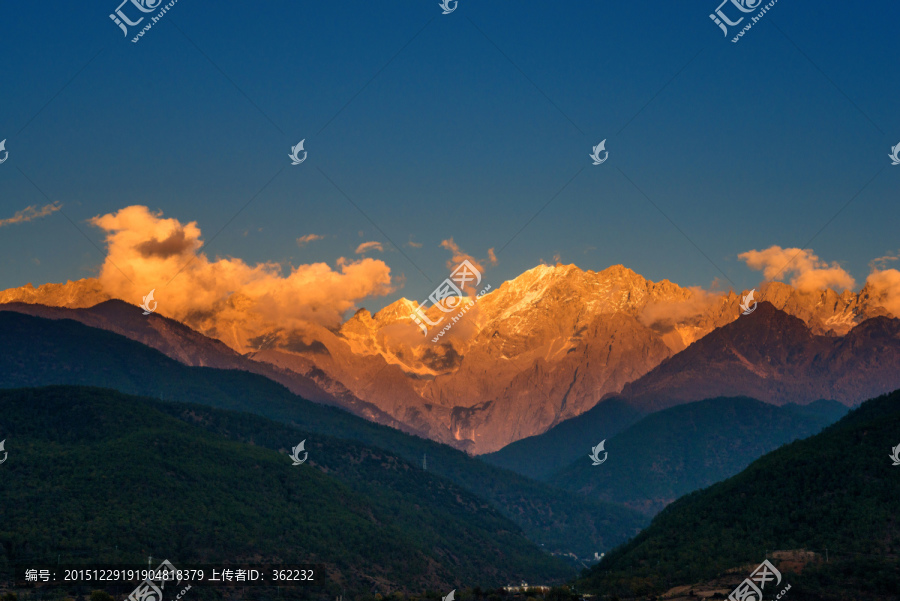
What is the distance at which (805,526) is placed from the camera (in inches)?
6437

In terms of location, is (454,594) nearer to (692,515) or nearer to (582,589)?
(582,589)

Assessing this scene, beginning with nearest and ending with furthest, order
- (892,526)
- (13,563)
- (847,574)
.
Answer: (847,574) → (892,526) → (13,563)

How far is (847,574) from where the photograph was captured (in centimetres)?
14162

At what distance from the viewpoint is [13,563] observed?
579 ft

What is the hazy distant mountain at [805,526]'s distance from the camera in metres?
142

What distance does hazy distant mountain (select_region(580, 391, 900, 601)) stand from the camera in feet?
468

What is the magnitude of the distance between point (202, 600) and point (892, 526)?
403 ft

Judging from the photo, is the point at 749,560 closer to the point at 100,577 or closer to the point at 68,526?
the point at 100,577

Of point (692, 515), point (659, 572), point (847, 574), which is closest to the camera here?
point (847, 574)

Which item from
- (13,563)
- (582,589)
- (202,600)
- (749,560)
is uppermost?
(13,563)

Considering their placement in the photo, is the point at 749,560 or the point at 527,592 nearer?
the point at 749,560

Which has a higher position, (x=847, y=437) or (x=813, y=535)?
(x=847, y=437)

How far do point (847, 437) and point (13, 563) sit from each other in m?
158

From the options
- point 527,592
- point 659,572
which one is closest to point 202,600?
point 527,592
